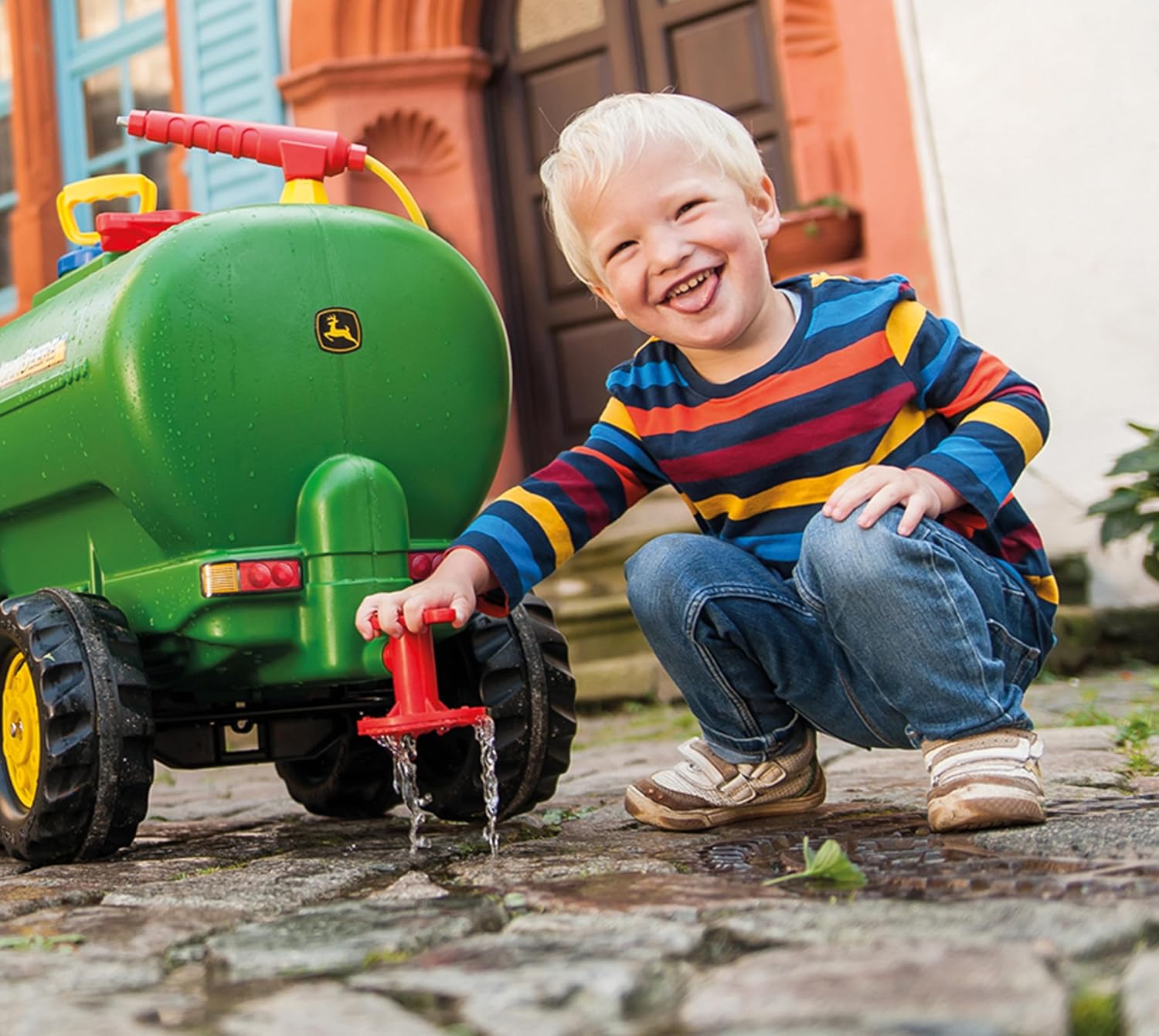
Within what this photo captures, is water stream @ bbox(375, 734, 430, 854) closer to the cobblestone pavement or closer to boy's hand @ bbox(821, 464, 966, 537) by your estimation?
the cobblestone pavement

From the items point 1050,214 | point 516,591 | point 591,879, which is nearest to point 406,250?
point 516,591

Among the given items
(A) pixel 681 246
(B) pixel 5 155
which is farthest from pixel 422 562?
(B) pixel 5 155

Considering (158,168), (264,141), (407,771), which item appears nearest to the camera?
(407,771)

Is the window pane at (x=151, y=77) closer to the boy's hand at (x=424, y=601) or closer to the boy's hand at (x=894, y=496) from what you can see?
the boy's hand at (x=424, y=601)

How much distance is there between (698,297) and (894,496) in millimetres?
380

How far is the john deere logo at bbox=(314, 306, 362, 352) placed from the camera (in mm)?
2076

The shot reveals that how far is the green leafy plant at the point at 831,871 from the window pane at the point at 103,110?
6802 mm

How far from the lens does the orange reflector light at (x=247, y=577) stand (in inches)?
79.3

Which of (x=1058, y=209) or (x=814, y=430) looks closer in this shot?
(x=814, y=430)

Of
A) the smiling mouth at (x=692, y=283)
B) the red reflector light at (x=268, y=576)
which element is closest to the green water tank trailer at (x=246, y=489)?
the red reflector light at (x=268, y=576)

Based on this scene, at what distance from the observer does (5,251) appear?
7.89m

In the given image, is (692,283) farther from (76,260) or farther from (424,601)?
(76,260)

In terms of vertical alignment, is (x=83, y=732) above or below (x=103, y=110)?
below

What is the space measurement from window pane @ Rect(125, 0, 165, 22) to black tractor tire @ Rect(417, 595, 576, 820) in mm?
5828
